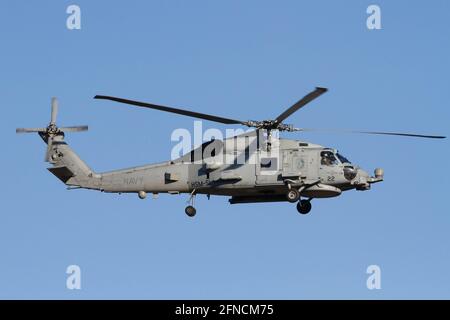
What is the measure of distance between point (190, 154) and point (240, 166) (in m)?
2.67

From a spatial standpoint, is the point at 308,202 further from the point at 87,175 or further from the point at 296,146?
the point at 87,175

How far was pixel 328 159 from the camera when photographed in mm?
48531

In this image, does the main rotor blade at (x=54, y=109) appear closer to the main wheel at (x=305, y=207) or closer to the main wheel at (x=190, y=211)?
the main wheel at (x=190, y=211)

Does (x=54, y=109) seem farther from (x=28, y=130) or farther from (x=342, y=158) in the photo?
(x=342, y=158)

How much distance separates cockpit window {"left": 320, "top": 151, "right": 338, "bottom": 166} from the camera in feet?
159

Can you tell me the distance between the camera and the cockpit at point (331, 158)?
4844 centimetres

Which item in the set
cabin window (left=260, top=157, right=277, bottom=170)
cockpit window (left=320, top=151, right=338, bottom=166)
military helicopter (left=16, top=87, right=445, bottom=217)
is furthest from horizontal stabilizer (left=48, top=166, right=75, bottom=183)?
cockpit window (left=320, top=151, right=338, bottom=166)

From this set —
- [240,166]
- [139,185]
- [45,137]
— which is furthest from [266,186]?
[45,137]

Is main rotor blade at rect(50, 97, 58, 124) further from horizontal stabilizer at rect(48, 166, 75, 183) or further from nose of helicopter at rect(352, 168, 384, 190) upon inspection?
nose of helicopter at rect(352, 168, 384, 190)

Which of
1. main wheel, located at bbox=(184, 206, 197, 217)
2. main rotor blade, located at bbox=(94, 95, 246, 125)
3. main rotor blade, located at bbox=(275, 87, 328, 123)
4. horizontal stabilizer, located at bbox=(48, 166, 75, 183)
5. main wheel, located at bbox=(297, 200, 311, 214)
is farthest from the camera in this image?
horizontal stabilizer, located at bbox=(48, 166, 75, 183)

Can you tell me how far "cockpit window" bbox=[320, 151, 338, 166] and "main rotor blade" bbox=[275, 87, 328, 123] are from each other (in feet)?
8.74

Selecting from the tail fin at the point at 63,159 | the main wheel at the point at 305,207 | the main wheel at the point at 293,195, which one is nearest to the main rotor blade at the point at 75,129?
the tail fin at the point at 63,159

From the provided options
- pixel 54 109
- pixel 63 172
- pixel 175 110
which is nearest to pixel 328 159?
pixel 175 110

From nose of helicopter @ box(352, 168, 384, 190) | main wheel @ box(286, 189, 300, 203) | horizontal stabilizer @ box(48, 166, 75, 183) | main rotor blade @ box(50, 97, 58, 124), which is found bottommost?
main wheel @ box(286, 189, 300, 203)
